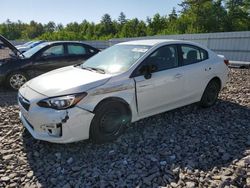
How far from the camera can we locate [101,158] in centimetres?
387

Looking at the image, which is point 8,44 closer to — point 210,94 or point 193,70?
point 193,70

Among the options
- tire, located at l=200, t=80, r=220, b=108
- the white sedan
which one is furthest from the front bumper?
tire, located at l=200, t=80, r=220, b=108

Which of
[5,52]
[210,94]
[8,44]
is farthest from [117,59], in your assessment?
[5,52]

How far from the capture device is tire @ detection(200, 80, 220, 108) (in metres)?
5.93

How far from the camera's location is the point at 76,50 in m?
8.99

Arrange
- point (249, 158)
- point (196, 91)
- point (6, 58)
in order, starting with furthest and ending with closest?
point (6, 58), point (196, 91), point (249, 158)

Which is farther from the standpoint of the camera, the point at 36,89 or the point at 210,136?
the point at 210,136

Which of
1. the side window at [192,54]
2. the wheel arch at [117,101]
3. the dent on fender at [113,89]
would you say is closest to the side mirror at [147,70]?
the dent on fender at [113,89]

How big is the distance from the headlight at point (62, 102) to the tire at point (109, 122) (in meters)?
0.36

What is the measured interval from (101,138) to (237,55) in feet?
44.0

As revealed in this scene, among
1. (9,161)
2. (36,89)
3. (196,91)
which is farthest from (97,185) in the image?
(196,91)

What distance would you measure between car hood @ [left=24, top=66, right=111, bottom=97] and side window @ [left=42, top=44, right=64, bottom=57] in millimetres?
3834

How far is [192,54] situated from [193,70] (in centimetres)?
41

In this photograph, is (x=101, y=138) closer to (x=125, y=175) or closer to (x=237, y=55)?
(x=125, y=175)
